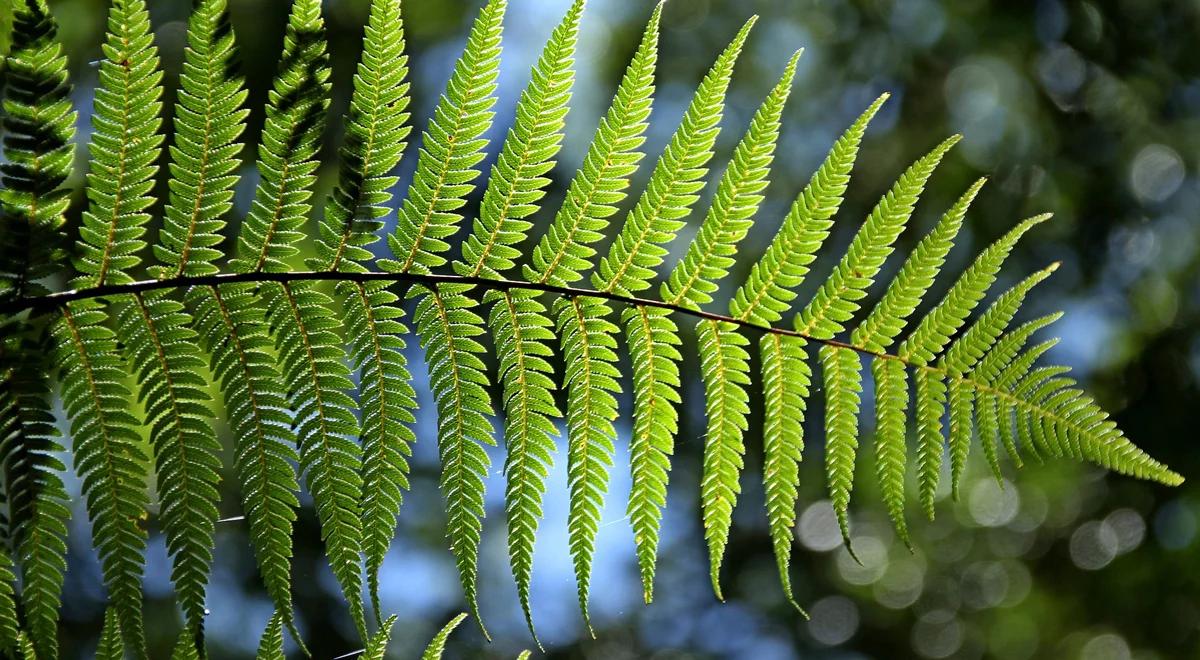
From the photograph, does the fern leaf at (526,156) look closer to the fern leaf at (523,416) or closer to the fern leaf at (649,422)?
the fern leaf at (523,416)

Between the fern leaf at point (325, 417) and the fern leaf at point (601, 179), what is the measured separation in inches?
10.0

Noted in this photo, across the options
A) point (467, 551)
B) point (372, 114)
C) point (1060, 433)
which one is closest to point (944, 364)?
point (1060, 433)

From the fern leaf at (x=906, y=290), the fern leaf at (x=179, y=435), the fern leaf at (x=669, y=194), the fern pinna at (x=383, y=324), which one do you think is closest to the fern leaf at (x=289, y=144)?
the fern pinna at (x=383, y=324)

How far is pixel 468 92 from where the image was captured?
1.00m

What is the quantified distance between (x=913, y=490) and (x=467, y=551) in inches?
196

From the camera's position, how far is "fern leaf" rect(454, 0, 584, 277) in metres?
1.00

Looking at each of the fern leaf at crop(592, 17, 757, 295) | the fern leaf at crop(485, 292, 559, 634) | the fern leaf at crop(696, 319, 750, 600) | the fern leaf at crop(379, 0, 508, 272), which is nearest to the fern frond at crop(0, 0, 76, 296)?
the fern leaf at crop(379, 0, 508, 272)

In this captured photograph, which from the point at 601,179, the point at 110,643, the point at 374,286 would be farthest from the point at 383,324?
the point at 110,643

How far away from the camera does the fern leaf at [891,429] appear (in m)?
1.16

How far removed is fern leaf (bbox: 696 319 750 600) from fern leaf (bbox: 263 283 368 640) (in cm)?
43

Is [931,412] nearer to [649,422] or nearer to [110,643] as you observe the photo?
[649,422]

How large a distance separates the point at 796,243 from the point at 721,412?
233 mm

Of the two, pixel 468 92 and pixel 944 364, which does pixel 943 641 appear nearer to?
pixel 944 364

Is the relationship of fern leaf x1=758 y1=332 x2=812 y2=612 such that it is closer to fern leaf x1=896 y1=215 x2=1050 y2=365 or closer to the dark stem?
the dark stem
